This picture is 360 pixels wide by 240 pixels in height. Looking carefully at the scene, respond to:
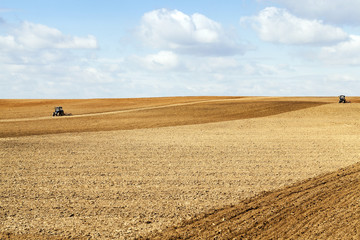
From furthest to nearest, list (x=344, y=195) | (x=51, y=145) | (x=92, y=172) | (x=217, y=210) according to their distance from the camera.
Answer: (x=51, y=145) < (x=92, y=172) < (x=344, y=195) < (x=217, y=210)

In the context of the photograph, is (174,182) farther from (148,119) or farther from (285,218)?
(148,119)

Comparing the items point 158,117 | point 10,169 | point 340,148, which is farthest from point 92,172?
point 158,117

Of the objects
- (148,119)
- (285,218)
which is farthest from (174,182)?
(148,119)

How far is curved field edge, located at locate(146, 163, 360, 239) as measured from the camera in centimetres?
995

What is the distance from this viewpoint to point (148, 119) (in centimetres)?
4619

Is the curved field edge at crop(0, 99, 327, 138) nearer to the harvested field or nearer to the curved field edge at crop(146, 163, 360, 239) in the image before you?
the harvested field

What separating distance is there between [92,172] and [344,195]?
9856 mm

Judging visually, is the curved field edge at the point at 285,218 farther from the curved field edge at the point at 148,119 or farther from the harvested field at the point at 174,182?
the curved field edge at the point at 148,119

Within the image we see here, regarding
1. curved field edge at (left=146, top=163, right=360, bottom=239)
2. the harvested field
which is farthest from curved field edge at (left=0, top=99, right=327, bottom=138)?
curved field edge at (left=146, top=163, right=360, bottom=239)

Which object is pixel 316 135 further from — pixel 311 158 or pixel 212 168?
pixel 212 168

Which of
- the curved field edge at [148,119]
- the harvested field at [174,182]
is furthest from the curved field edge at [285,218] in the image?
the curved field edge at [148,119]

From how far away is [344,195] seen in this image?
13031mm

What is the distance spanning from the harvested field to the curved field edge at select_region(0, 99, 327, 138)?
3039mm

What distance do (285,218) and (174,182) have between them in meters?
5.82
